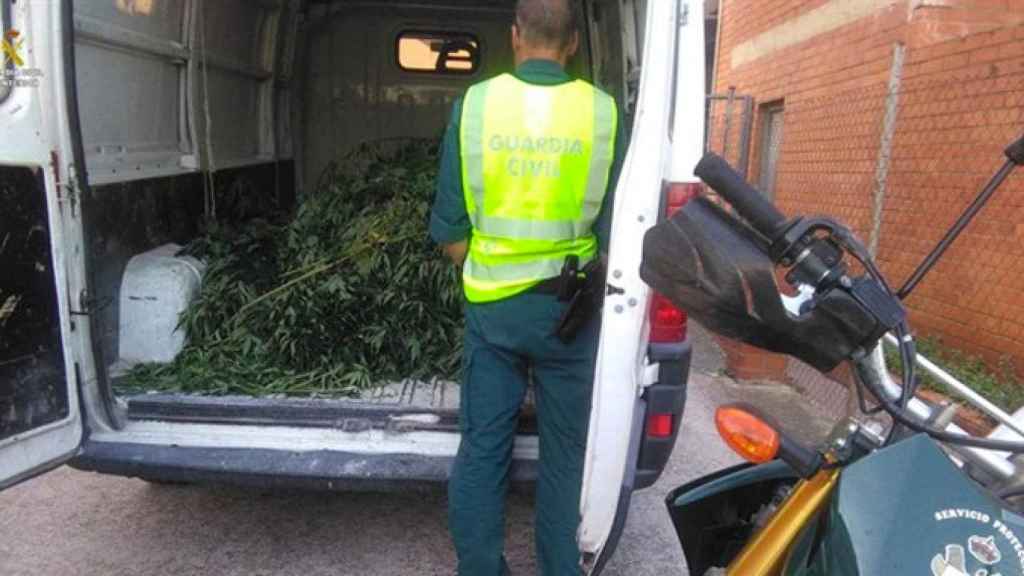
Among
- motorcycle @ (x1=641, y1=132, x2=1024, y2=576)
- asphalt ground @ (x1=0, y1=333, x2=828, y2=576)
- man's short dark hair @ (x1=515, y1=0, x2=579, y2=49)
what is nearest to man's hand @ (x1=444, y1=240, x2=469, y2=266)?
man's short dark hair @ (x1=515, y1=0, x2=579, y2=49)

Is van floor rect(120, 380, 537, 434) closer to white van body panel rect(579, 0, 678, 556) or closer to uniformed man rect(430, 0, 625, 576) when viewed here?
uniformed man rect(430, 0, 625, 576)

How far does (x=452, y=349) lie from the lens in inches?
140

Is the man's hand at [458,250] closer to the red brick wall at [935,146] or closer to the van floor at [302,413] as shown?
the van floor at [302,413]

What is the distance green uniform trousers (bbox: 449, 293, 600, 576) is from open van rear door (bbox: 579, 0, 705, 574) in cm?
17

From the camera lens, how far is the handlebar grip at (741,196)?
4.65 feet

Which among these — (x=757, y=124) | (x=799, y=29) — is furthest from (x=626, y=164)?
(x=757, y=124)

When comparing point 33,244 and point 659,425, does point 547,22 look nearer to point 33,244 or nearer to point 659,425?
point 659,425

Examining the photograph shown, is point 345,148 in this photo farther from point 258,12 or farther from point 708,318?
point 708,318

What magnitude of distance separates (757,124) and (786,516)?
7557 millimetres

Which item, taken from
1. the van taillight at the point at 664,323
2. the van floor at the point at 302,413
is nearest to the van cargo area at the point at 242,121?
the van floor at the point at 302,413

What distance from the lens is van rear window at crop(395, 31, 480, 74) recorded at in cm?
589

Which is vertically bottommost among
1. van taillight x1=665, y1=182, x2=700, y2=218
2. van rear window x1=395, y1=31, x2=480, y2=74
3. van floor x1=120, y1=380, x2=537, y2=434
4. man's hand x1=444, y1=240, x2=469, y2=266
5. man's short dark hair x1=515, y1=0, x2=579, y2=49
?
van floor x1=120, y1=380, x2=537, y2=434

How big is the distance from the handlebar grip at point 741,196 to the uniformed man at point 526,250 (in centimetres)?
100

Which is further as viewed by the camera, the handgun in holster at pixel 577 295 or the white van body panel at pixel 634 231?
the handgun in holster at pixel 577 295
